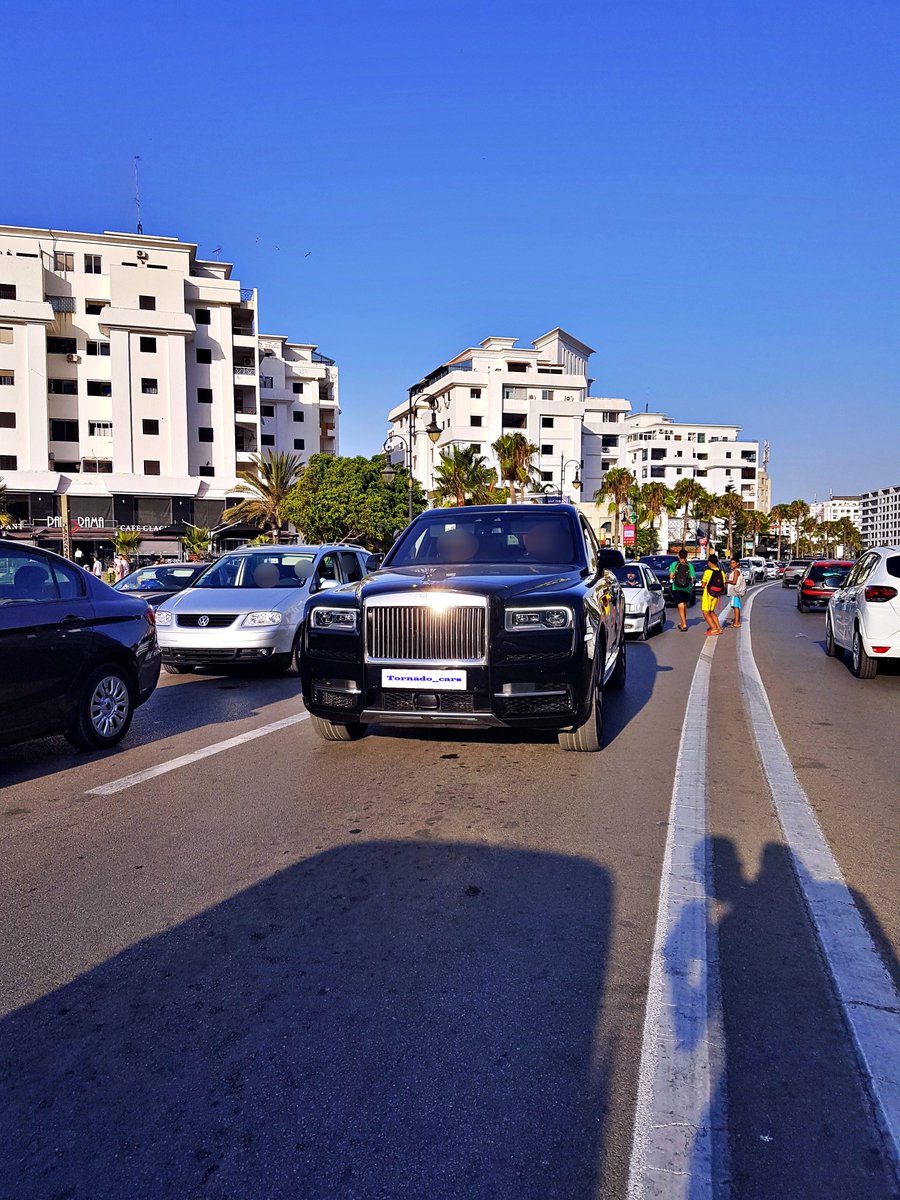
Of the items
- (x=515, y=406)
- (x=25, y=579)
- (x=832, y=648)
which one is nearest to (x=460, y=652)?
(x=25, y=579)

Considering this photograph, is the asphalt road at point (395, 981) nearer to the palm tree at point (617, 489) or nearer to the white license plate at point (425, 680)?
the white license plate at point (425, 680)

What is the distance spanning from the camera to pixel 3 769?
636cm

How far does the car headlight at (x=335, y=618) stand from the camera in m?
6.19

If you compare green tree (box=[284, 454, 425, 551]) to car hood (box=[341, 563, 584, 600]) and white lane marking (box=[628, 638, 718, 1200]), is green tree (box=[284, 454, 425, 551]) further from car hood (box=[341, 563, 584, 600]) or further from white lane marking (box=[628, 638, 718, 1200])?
white lane marking (box=[628, 638, 718, 1200])

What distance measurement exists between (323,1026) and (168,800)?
9.78 ft

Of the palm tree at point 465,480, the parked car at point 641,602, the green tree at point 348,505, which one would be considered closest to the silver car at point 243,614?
the parked car at point 641,602

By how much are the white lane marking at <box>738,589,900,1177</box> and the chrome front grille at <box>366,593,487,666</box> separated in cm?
227

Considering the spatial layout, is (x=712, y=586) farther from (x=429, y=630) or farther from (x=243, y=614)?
(x=429, y=630)

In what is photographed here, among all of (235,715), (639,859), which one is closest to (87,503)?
(235,715)

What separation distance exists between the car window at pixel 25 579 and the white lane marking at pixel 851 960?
5.42 meters

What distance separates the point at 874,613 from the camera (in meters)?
11.0

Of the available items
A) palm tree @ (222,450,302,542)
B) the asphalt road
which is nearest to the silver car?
the asphalt road

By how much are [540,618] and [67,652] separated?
3591mm

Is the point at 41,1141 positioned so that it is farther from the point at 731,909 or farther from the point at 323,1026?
the point at 731,909
